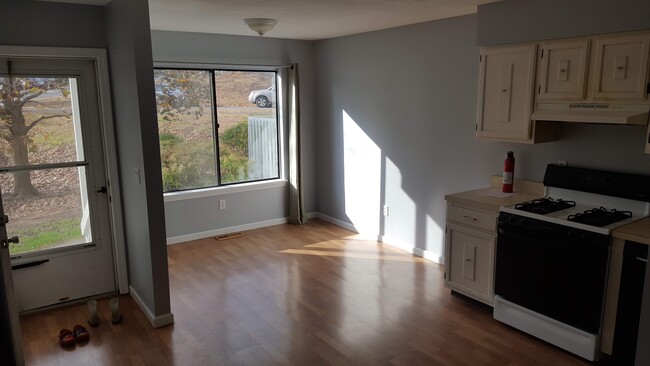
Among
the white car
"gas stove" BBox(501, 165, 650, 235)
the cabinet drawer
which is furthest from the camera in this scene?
the white car

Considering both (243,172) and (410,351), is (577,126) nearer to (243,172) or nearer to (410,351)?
(410,351)

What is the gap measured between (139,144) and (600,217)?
3015 mm

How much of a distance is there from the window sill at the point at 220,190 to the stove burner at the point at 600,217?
374cm

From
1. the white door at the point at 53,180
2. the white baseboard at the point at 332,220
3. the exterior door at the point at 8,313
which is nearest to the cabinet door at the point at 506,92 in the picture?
the white baseboard at the point at 332,220

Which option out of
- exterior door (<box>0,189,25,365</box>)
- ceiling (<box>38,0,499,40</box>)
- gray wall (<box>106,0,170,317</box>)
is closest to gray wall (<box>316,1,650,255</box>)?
ceiling (<box>38,0,499,40</box>)

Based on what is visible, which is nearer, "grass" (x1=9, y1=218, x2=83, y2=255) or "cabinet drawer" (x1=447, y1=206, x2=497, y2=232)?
"cabinet drawer" (x1=447, y1=206, x2=497, y2=232)

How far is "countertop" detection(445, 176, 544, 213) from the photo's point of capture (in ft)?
11.3

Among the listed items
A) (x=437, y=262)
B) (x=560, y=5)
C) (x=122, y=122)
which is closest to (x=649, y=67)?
(x=560, y=5)

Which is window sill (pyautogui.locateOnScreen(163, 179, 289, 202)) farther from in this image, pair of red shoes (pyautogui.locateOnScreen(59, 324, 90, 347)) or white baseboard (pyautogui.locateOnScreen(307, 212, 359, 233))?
pair of red shoes (pyautogui.locateOnScreen(59, 324, 90, 347))

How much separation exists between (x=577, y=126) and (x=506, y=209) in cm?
81

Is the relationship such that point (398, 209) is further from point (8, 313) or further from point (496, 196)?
point (8, 313)

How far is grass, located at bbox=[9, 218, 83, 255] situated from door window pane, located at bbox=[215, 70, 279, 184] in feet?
6.81

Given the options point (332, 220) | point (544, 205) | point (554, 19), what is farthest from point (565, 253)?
point (332, 220)

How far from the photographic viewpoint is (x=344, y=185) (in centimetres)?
587
